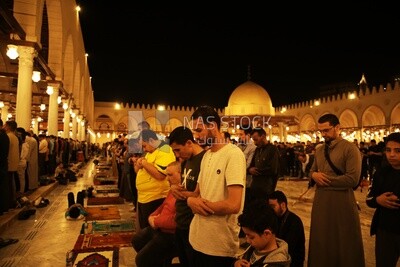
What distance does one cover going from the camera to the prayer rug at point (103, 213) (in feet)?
21.1

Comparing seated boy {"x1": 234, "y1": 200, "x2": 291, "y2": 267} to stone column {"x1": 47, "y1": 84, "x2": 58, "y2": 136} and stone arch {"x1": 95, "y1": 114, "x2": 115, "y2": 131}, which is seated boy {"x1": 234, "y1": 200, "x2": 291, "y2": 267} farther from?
stone arch {"x1": 95, "y1": 114, "x2": 115, "y2": 131}

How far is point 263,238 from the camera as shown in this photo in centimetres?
210

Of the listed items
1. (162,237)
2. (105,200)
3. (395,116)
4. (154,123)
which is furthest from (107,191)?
(154,123)

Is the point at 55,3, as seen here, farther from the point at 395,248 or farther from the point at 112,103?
the point at 112,103

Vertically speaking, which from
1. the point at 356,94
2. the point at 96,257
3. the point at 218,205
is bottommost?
the point at 96,257

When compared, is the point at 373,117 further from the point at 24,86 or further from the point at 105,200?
the point at 24,86

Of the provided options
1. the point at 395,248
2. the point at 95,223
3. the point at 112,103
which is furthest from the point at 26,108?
the point at 112,103

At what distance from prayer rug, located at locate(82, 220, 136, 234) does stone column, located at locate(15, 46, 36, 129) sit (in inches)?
179

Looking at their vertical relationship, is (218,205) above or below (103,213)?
above

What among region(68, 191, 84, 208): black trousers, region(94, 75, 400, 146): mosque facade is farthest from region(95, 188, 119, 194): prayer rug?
region(94, 75, 400, 146): mosque facade

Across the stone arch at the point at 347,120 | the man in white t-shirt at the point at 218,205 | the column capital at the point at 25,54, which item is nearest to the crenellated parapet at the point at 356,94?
the stone arch at the point at 347,120

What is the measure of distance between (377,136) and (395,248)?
3201 cm

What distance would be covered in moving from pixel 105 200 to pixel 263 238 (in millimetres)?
6638

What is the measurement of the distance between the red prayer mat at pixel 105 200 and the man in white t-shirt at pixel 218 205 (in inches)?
235
